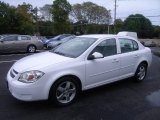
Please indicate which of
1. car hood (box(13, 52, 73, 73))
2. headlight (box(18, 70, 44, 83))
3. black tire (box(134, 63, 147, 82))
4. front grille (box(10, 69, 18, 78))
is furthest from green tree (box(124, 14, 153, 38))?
headlight (box(18, 70, 44, 83))

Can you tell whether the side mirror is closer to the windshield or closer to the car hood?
the windshield

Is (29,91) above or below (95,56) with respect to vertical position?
below

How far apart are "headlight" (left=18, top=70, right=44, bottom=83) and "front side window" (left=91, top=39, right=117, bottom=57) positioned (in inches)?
61.5

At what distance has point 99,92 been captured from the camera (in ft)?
21.3

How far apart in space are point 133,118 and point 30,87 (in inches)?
81.5

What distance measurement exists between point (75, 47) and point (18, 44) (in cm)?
1199

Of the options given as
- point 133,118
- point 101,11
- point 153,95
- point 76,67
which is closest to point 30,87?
point 76,67

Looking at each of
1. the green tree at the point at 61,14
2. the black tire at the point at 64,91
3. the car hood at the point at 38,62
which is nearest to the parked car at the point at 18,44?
the car hood at the point at 38,62

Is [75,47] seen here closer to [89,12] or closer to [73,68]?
[73,68]

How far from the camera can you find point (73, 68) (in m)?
5.50

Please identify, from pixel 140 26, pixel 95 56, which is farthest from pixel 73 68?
pixel 140 26

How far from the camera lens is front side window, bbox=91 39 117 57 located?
6.22m

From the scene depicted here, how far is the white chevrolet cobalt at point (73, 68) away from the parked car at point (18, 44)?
11105mm

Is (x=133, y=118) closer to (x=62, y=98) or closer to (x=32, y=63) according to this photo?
(x=62, y=98)
